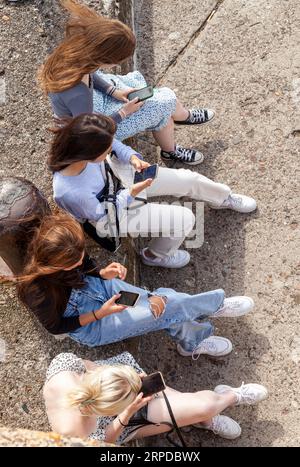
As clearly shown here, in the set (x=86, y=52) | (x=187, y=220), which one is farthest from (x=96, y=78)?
(x=187, y=220)

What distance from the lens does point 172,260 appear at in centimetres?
418

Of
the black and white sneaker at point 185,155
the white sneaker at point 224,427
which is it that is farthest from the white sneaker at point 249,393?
the black and white sneaker at point 185,155

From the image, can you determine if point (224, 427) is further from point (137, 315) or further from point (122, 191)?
point (122, 191)

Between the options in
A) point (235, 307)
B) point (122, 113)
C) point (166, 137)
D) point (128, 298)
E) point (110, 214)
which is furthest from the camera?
point (166, 137)

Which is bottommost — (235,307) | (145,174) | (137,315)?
(235,307)

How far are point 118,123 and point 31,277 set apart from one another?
4.76 feet

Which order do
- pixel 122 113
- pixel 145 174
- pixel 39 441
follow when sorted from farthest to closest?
1. pixel 122 113
2. pixel 145 174
3. pixel 39 441

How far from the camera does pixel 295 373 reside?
378cm

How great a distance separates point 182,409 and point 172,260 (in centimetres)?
114

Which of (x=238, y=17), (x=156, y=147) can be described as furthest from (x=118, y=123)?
(x=238, y=17)
